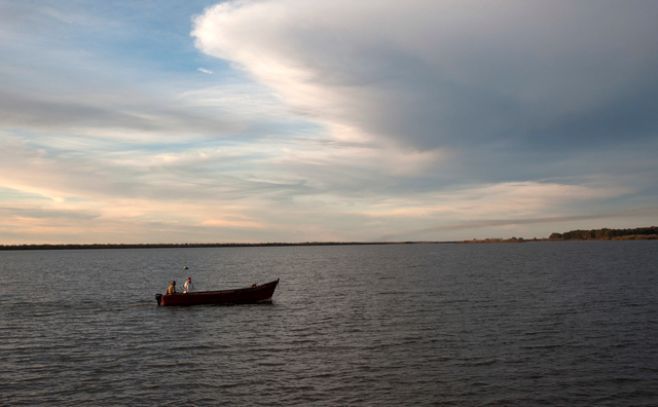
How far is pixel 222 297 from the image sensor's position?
5025 cm

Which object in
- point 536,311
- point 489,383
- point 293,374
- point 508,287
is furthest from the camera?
point 508,287

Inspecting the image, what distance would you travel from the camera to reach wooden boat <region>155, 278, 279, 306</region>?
161 ft

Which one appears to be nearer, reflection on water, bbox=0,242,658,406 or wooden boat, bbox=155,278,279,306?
reflection on water, bbox=0,242,658,406

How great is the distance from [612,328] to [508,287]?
26183mm

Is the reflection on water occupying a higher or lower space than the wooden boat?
lower

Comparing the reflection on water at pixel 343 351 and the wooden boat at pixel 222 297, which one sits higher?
the wooden boat at pixel 222 297

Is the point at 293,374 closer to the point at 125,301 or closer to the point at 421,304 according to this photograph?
the point at 421,304

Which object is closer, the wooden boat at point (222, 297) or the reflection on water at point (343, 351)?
the reflection on water at point (343, 351)

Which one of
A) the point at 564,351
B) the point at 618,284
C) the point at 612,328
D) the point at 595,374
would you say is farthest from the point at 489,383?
the point at 618,284

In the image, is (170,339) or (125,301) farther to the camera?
(125,301)

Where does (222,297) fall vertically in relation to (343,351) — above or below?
above

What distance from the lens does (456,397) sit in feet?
68.8

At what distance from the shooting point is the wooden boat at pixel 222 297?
4906 centimetres

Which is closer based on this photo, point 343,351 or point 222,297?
point 343,351
